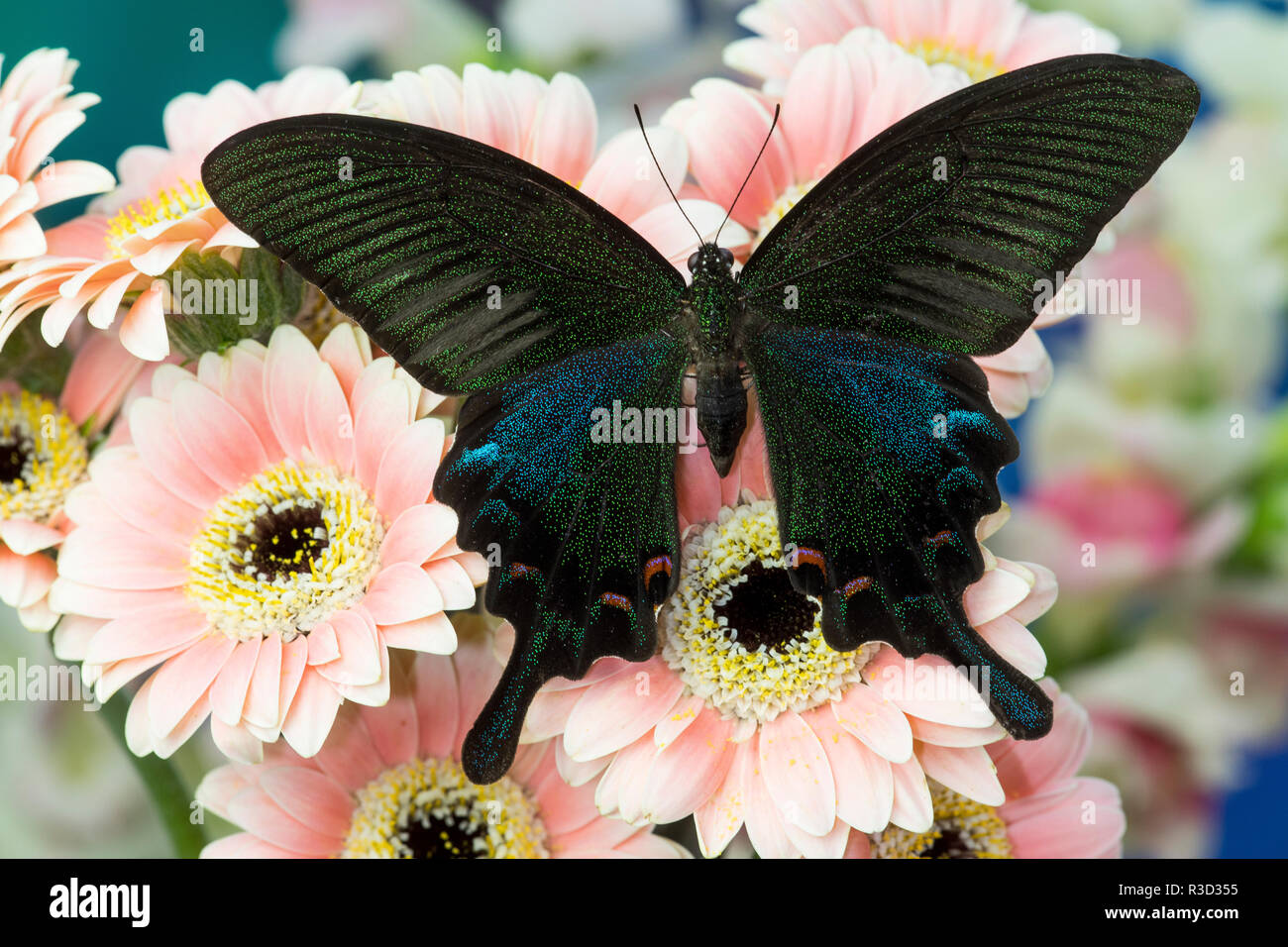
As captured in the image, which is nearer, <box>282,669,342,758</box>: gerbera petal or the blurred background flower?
<box>282,669,342,758</box>: gerbera petal

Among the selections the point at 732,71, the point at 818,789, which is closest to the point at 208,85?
the point at 732,71

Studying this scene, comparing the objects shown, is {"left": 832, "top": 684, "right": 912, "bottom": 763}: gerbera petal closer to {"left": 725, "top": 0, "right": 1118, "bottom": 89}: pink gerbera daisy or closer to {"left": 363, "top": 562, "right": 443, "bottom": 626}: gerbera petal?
{"left": 363, "top": 562, "right": 443, "bottom": 626}: gerbera petal

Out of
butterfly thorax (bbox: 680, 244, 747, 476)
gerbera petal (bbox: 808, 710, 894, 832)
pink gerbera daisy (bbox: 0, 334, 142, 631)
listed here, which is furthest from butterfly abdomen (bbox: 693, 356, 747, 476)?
pink gerbera daisy (bbox: 0, 334, 142, 631)

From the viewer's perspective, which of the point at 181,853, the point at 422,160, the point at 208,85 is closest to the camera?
the point at 422,160

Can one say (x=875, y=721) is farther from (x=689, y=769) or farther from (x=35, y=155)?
(x=35, y=155)

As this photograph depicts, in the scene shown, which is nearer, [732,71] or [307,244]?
[307,244]

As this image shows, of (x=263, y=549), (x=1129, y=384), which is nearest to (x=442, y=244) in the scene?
(x=263, y=549)

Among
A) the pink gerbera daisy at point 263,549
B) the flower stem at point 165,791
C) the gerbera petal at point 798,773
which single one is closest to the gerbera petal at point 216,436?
the pink gerbera daisy at point 263,549
